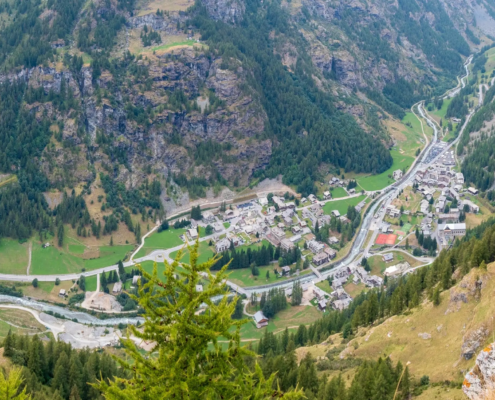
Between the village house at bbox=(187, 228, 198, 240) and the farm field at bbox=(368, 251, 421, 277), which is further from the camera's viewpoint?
the village house at bbox=(187, 228, 198, 240)

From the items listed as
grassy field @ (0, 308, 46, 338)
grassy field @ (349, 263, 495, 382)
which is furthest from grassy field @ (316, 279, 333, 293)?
grassy field @ (0, 308, 46, 338)

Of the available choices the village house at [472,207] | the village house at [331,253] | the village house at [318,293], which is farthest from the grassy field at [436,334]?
the village house at [472,207]

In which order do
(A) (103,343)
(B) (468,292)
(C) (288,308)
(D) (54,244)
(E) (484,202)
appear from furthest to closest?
1. (E) (484,202)
2. (D) (54,244)
3. (C) (288,308)
4. (A) (103,343)
5. (B) (468,292)

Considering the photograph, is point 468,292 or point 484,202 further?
point 484,202

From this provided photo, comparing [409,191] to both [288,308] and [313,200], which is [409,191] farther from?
[288,308]

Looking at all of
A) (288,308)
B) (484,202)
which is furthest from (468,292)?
(484,202)

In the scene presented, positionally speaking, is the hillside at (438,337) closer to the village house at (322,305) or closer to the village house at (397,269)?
the village house at (322,305)

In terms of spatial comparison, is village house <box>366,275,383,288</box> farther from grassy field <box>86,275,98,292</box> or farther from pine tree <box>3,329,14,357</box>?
pine tree <box>3,329,14,357</box>
